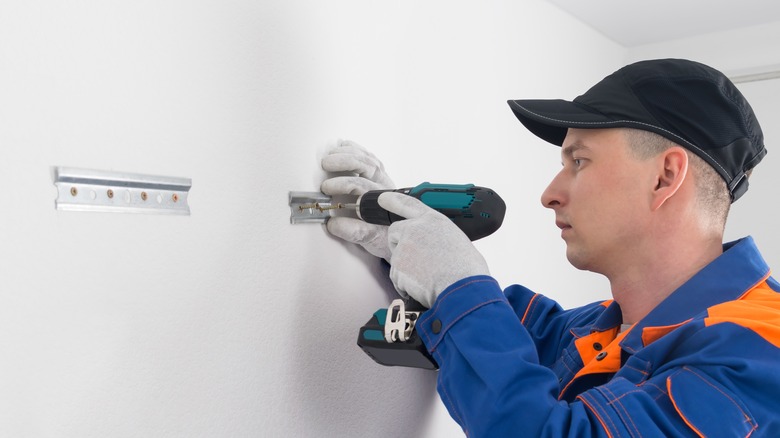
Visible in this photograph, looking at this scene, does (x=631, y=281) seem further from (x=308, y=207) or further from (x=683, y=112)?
(x=308, y=207)

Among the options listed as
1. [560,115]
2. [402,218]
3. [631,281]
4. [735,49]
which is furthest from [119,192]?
[735,49]

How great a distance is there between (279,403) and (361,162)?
1.76 ft

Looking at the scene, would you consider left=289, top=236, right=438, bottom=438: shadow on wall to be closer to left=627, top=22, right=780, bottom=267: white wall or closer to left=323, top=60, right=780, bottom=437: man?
left=323, top=60, right=780, bottom=437: man

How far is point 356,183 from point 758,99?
87.1 inches

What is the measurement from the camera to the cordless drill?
1309mm

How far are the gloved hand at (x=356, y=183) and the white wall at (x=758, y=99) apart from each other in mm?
1989

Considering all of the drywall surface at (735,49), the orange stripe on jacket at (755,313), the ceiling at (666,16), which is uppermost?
the ceiling at (666,16)

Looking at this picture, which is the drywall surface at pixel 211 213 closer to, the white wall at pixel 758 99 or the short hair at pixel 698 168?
the short hair at pixel 698 168

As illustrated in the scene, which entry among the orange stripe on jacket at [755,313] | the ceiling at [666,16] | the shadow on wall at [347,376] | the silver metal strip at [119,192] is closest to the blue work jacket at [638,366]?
the orange stripe on jacket at [755,313]

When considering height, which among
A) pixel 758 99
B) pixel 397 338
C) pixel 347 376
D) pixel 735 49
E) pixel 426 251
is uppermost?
pixel 735 49

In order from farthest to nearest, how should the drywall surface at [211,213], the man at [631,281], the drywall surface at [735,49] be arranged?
the drywall surface at [735,49], the man at [631,281], the drywall surface at [211,213]

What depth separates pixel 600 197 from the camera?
4.29 ft

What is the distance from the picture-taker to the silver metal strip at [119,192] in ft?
3.09

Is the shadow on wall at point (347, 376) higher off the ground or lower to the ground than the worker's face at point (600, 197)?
lower
